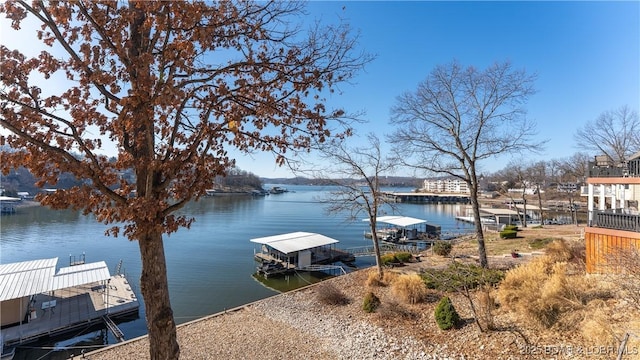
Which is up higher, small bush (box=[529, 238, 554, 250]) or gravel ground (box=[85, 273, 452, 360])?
small bush (box=[529, 238, 554, 250])

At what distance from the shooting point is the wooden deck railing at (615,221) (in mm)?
9938

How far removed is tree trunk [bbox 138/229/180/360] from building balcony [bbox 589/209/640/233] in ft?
44.7

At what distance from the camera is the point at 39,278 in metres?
13.3

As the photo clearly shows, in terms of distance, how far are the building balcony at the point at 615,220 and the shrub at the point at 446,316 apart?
7.40 meters

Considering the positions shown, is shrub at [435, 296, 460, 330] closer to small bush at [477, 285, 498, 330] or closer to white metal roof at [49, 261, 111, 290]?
small bush at [477, 285, 498, 330]

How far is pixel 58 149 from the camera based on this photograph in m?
3.00

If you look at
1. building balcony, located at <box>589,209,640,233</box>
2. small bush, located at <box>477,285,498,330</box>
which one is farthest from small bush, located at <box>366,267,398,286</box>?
building balcony, located at <box>589,209,640,233</box>

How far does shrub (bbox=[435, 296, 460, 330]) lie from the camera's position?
7.60 m

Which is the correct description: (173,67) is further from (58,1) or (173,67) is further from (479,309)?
(479,309)

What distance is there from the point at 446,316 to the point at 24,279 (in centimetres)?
1684

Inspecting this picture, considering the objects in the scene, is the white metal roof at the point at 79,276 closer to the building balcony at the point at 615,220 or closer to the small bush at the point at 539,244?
the building balcony at the point at 615,220

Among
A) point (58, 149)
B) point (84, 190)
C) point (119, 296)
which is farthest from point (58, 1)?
point (119, 296)

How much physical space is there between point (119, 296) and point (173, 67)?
659 inches

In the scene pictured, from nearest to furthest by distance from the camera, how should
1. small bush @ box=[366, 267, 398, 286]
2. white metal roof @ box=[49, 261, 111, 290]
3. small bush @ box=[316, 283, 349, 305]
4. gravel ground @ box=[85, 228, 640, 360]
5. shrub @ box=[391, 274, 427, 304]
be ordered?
gravel ground @ box=[85, 228, 640, 360], shrub @ box=[391, 274, 427, 304], small bush @ box=[316, 283, 349, 305], small bush @ box=[366, 267, 398, 286], white metal roof @ box=[49, 261, 111, 290]
